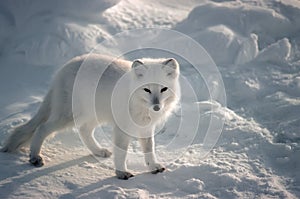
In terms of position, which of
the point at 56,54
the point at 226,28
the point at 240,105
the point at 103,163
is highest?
the point at 226,28

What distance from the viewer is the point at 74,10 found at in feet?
23.6

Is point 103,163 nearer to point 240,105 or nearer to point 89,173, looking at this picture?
point 89,173

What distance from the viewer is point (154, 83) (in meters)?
3.68

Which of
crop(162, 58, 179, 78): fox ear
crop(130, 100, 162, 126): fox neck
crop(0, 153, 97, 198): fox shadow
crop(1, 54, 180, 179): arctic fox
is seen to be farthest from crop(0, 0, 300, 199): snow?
crop(162, 58, 179, 78): fox ear

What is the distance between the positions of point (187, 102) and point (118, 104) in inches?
69.7

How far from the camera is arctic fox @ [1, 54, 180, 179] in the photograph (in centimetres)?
380

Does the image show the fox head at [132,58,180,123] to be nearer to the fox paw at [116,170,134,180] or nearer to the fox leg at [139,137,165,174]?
the fox leg at [139,137,165,174]

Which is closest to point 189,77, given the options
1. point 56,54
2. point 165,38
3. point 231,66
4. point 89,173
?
point 231,66

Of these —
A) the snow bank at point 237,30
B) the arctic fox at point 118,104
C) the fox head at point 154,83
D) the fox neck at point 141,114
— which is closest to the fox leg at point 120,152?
the arctic fox at point 118,104

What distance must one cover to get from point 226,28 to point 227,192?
4.26 metres

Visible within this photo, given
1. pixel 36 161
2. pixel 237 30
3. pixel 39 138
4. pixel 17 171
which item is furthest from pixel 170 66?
pixel 237 30

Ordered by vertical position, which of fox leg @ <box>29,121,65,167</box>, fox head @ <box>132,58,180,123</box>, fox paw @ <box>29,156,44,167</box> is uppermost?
fox head @ <box>132,58,180,123</box>

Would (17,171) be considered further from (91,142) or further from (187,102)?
(187,102)

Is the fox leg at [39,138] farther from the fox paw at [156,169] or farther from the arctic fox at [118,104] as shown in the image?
A: the fox paw at [156,169]
